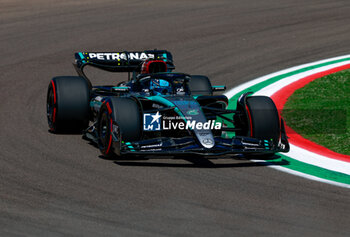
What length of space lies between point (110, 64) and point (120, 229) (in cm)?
667

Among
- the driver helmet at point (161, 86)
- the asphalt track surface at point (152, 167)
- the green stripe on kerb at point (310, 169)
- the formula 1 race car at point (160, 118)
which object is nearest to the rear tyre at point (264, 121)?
the formula 1 race car at point (160, 118)

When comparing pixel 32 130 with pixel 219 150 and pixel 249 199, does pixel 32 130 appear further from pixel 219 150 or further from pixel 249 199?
pixel 249 199

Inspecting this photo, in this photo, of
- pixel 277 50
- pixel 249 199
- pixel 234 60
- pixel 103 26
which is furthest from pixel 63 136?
pixel 103 26

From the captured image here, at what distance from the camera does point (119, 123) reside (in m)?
10.3

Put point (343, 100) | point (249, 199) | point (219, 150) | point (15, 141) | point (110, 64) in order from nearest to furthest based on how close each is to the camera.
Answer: point (249, 199) < point (219, 150) < point (15, 141) < point (110, 64) < point (343, 100)

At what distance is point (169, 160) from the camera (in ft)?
35.0

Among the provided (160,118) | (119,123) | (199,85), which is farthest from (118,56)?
(119,123)

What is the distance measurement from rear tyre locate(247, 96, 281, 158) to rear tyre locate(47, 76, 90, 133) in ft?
9.23

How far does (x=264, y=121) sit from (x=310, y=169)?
108 cm

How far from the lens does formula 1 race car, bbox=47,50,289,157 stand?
10.3 metres

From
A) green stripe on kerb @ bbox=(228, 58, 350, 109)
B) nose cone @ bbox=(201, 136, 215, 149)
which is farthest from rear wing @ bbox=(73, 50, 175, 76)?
nose cone @ bbox=(201, 136, 215, 149)

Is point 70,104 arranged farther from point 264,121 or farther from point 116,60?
point 264,121

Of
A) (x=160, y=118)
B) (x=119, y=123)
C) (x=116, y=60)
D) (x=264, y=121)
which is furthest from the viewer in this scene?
(x=116, y=60)

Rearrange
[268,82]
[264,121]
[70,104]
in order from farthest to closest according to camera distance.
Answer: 1. [268,82]
2. [70,104]
3. [264,121]
